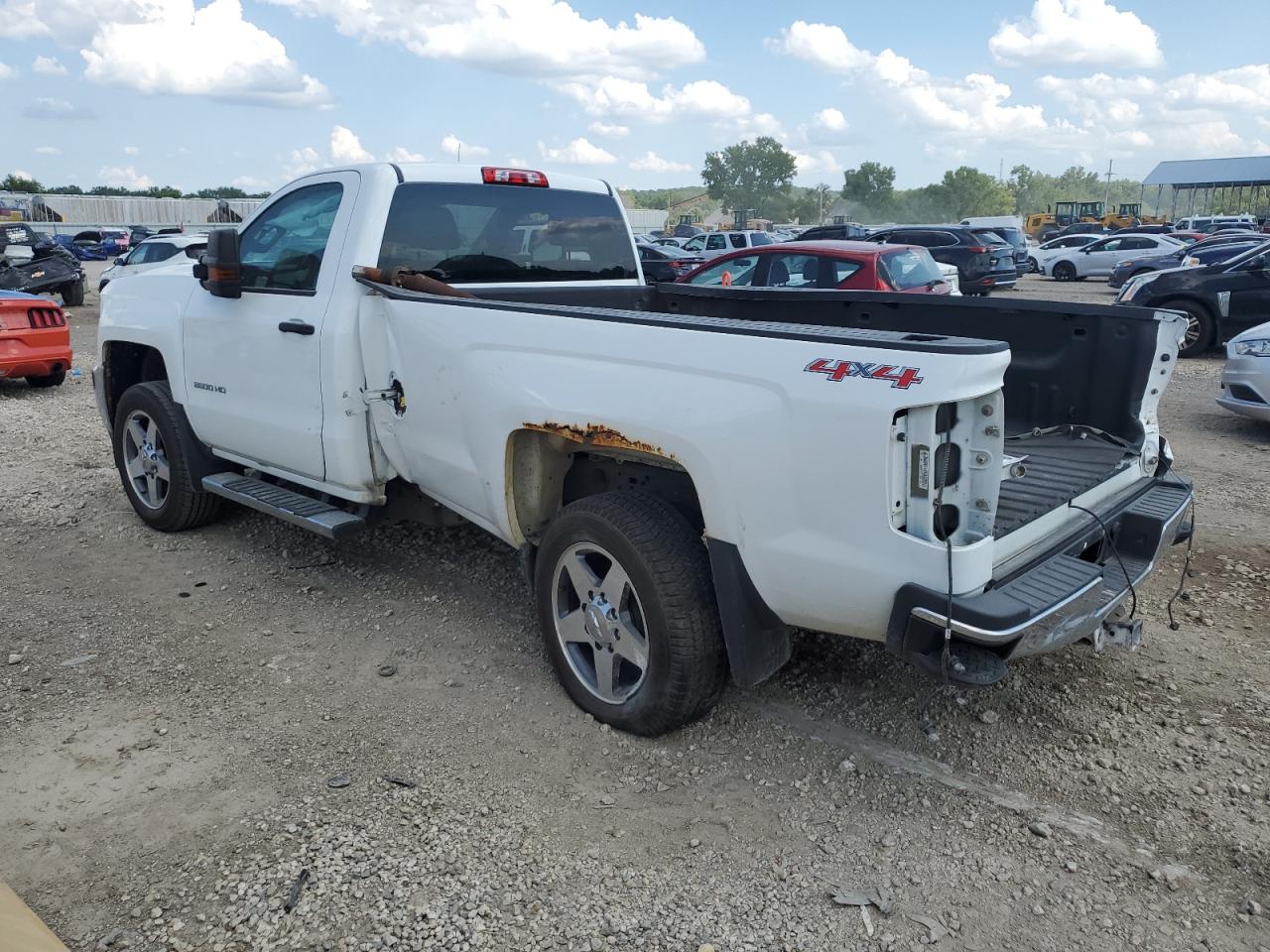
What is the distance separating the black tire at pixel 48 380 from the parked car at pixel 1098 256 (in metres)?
26.9

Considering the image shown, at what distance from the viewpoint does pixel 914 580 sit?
2.71m

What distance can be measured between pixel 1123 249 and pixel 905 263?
2149cm

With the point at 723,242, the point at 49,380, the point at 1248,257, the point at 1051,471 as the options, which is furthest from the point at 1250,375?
the point at 723,242

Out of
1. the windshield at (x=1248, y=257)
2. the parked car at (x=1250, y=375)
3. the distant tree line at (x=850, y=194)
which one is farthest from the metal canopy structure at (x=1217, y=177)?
the parked car at (x=1250, y=375)

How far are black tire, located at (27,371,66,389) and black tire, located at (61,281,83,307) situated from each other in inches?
380

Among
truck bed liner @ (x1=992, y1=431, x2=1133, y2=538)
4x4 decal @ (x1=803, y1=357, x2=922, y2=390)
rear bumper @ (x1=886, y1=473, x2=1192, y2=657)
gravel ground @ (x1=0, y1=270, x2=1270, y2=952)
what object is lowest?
gravel ground @ (x1=0, y1=270, x2=1270, y2=952)

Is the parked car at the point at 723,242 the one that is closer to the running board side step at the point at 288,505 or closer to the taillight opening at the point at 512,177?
the taillight opening at the point at 512,177

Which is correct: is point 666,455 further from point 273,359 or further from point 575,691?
point 273,359

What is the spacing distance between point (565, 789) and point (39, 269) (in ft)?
62.6

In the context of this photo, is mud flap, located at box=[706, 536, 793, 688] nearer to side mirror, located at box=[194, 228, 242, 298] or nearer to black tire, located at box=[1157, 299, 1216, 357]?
side mirror, located at box=[194, 228, 242, 298]

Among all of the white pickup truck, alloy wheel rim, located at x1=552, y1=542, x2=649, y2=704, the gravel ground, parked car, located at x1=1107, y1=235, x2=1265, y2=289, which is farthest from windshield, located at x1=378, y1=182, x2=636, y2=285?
parked car, located at x1=1107, y1=235, x2=1265, y2=289

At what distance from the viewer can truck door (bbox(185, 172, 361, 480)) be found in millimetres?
4465

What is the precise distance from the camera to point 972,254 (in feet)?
74.2

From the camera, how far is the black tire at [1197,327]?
12.5 m
